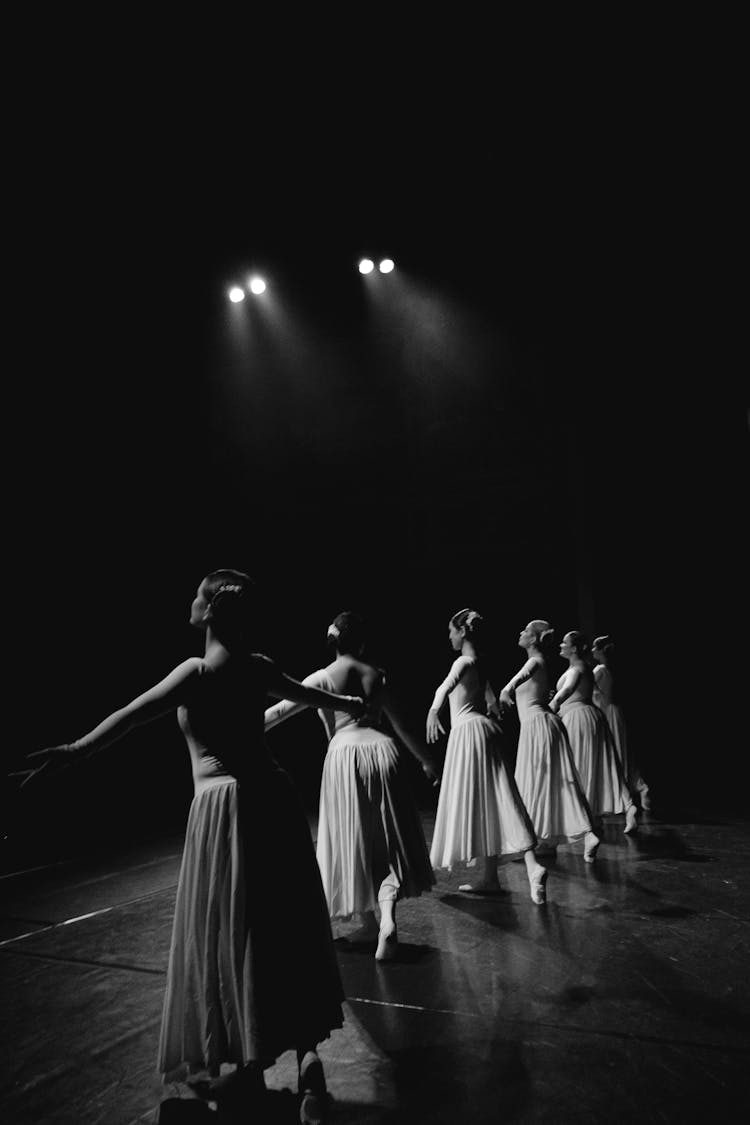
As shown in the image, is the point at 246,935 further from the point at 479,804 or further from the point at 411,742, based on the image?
the point at 479,804

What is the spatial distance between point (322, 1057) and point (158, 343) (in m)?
7.39

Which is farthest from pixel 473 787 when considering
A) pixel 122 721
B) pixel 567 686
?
pixel 122 721

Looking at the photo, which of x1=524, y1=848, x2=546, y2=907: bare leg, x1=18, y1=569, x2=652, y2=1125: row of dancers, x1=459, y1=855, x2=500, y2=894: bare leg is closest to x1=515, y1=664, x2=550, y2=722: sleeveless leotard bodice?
x1=459, y1=855, x2=500, y2=894: bare leg

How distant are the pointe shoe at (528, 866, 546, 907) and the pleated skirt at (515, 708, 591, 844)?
1.08 meters

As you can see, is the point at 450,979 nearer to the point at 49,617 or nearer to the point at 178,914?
the point at 178,914

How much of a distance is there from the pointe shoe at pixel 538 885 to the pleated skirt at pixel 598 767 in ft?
7.14

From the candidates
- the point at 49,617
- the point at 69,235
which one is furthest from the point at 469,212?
the point at 49,617

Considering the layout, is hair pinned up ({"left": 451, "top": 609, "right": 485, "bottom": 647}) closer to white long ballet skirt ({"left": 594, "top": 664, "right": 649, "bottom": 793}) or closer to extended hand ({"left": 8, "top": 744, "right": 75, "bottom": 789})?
white long ballet skirt ({"left": 594, "top": 664, "right": 649, "bottom": 793})

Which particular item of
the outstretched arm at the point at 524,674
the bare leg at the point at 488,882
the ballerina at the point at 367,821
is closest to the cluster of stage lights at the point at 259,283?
the outstretched arm at the point at 524,674

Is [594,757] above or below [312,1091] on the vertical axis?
above

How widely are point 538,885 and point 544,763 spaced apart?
1232 millimetres

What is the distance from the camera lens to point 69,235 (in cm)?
693

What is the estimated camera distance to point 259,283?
9789 millimetres

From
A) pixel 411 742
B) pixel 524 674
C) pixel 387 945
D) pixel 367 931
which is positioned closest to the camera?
pixel 411 742
